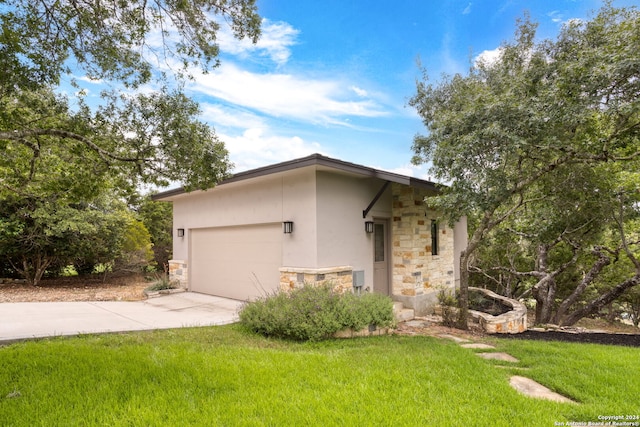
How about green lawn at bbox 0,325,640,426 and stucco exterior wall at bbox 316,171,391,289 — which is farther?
stucco exterior wall at bbox 316,171,391,289

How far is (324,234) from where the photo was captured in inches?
284

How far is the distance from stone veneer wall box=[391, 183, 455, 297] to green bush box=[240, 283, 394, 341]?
215cm

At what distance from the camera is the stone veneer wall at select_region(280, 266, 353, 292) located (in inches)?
275

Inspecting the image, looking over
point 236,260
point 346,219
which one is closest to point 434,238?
point 346,219

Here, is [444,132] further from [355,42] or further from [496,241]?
[496,241]

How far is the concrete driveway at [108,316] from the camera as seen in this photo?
223 inches

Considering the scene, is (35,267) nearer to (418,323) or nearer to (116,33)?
(116,33)

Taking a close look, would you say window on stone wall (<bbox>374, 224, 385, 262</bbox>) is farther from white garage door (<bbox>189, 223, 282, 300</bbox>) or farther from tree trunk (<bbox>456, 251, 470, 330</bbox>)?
white garage door (<bbox>189, 223, 282, 300</bbox>)

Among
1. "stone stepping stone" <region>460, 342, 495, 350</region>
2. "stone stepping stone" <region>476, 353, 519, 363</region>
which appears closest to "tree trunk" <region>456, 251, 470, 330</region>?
"stone stepping stone" <region>460, 342, 495, 350</region>

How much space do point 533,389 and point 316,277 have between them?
4039mm

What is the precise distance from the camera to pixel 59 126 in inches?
203

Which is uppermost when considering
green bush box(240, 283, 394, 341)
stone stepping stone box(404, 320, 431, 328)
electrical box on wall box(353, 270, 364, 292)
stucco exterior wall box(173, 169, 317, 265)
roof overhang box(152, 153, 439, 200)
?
roof overhang box(152, 153, 439, 200)

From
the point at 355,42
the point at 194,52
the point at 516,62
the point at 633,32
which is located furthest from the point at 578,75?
the point at 194,52

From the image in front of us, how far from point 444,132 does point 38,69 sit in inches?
240
